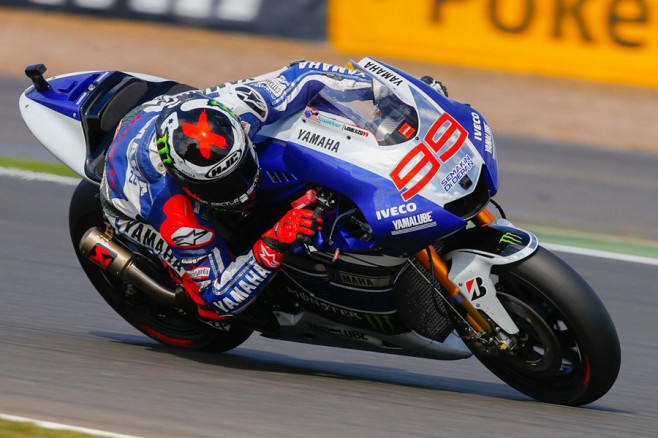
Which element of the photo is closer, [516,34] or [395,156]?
[395,156]

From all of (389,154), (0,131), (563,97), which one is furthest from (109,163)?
(563,97)

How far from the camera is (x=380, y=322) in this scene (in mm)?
4980

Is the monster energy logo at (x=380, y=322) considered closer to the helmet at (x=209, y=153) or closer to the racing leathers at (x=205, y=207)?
the racing leathers at (x=205, y=207)

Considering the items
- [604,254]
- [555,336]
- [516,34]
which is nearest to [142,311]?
[555,336]

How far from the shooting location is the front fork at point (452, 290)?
4656 mm

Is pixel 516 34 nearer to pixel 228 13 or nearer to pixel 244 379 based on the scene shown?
pixel 228 13

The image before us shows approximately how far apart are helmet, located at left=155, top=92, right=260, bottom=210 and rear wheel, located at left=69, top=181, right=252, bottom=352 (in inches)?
41.4

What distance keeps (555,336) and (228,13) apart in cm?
1011

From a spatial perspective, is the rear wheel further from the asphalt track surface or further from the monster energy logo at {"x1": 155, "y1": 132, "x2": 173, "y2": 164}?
the monster energy logo at {"x1": 155, "y1": 132, "x2": 173, "y2": 164}

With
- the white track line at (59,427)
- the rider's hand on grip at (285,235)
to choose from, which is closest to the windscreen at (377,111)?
the rider's hand on grip at (285,235)

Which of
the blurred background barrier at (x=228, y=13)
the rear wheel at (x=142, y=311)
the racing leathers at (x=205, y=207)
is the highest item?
the racing leathers at (x=205, y=207)

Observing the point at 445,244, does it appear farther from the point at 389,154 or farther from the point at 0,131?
the point at 0,131

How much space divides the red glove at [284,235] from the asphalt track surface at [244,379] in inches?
21.2

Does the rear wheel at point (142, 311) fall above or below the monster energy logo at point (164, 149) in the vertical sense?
below
